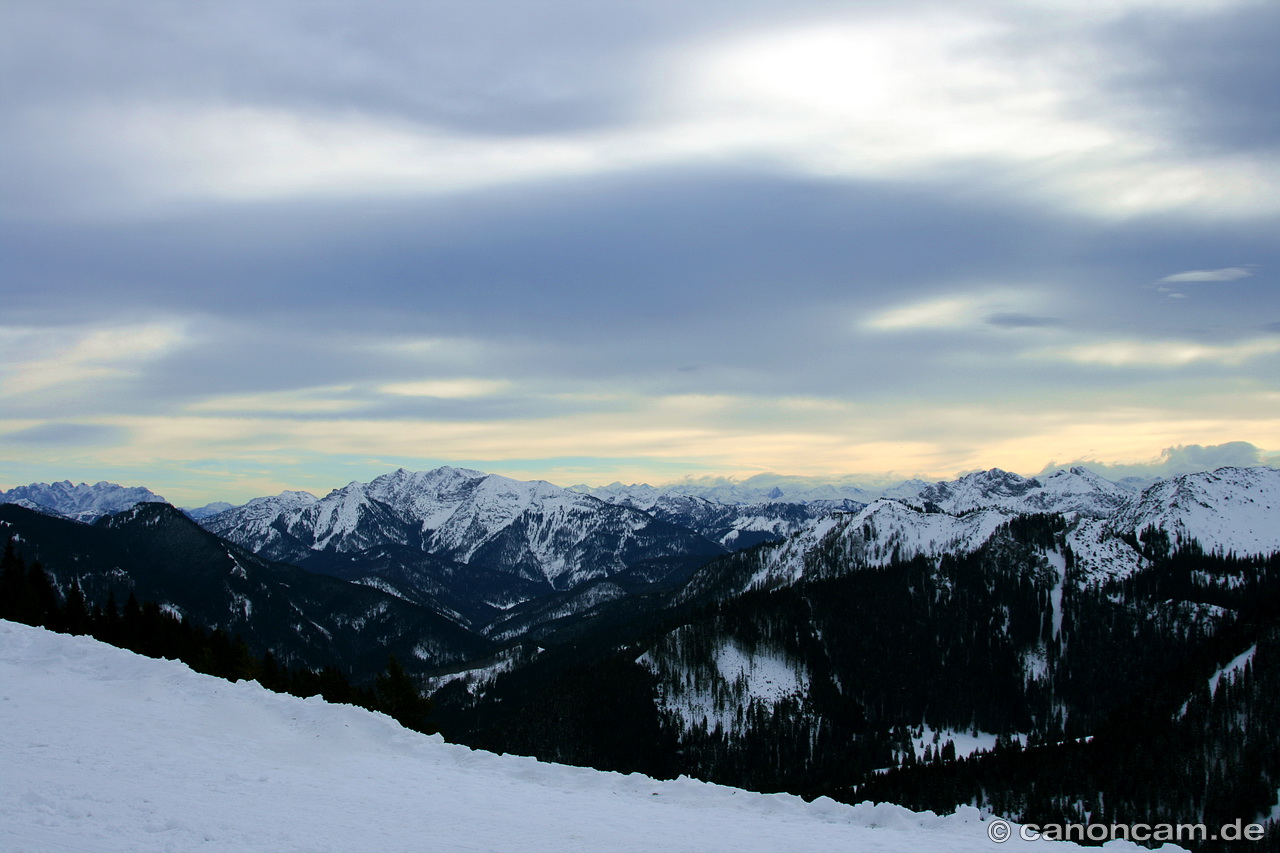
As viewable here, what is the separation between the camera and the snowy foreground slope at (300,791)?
75.8 feet

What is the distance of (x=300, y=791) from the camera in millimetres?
28125

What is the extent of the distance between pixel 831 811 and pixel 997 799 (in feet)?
513

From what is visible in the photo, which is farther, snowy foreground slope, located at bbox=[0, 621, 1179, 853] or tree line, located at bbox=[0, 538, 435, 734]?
tree line, located at bbox=[0, 538, 435, 734]

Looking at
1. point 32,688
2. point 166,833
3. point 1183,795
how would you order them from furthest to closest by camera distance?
1. point 1183,795
2. point 32,688
3. point 166,833

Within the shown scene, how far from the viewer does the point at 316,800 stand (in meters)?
27.3

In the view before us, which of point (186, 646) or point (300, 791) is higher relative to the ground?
point (300, 791)

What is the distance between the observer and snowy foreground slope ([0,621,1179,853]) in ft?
75.8

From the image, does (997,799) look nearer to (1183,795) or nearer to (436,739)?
(1183,795)

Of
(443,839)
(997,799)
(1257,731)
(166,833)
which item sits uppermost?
(166,833)

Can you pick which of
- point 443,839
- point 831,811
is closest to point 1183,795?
point 831,811

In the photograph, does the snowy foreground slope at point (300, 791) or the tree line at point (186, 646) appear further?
the tree line at point (186, 646)

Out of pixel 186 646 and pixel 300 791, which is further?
pixel 186 646

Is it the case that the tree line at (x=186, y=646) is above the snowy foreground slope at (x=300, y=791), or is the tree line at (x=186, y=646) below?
below

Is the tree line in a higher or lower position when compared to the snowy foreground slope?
lower
